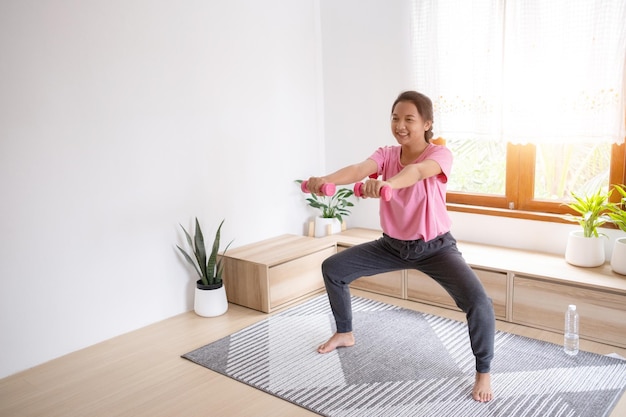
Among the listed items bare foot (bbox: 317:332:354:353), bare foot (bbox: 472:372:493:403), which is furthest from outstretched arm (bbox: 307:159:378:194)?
bare foot (bbox: 472:372:493:403)

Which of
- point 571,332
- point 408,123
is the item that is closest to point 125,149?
point 408,123

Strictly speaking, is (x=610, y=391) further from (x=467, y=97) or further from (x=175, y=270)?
(x=175, y=270)

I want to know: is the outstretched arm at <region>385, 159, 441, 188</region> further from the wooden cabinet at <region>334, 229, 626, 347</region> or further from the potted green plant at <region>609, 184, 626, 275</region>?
the potted green plant at <region>609, 184, 626, 275</region>

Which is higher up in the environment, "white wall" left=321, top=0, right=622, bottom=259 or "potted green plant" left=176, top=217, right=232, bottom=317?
"white wall" left=321, top=0, right=622, bottom=259

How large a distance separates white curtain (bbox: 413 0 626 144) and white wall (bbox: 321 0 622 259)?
0.23 metres

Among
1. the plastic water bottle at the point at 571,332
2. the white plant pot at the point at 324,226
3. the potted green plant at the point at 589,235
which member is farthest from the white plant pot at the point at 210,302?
the potted green plant at the point at 589,235

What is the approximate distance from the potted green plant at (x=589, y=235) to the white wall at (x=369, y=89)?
0.30m

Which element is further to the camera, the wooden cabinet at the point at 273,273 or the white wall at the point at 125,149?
the wooden cabinet at the point at 273,273

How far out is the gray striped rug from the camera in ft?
8.16

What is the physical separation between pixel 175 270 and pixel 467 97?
6.93ft

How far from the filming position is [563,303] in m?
3.14

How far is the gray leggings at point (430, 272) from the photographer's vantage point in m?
2.54

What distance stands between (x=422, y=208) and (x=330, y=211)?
1625mm

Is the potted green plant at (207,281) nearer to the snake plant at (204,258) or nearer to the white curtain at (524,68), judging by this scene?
the snake plant at (204,258)
